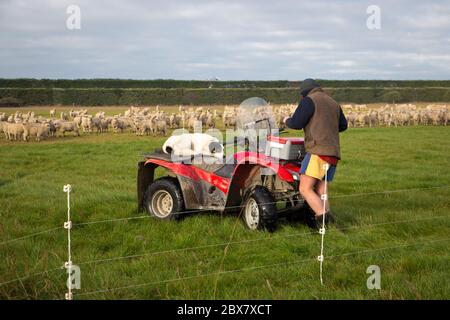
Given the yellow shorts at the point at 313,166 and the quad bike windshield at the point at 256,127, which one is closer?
the yellow shorts at the point at 313,166

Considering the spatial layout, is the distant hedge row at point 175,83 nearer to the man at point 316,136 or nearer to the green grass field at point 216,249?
the green grass field at point 216,249

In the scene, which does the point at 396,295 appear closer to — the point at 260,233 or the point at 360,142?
the point at 260,233

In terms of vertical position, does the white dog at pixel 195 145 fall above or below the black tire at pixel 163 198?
above

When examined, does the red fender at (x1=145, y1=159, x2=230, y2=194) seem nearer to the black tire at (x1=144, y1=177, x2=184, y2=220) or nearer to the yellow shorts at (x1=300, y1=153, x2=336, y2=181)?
the black tire at (x1=144, y1=177, x2=184, y2=220)

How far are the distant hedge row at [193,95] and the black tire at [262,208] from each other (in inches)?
1920

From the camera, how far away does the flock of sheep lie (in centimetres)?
2392

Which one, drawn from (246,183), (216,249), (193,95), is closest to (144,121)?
(246,183)

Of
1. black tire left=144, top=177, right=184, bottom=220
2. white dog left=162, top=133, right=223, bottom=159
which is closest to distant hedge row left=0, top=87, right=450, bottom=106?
black tire left=144, top=177, right=184, bottom=220

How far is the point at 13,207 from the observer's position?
27.1 feet

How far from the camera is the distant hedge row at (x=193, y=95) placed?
52688 millimetres

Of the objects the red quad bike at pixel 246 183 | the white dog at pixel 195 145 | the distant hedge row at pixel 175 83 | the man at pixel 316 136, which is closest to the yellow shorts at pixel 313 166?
the man at pixel 316 136

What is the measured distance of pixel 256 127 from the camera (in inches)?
265

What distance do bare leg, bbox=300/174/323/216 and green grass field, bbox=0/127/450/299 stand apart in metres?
0.46

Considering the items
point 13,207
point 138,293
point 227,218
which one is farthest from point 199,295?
point 13,207
